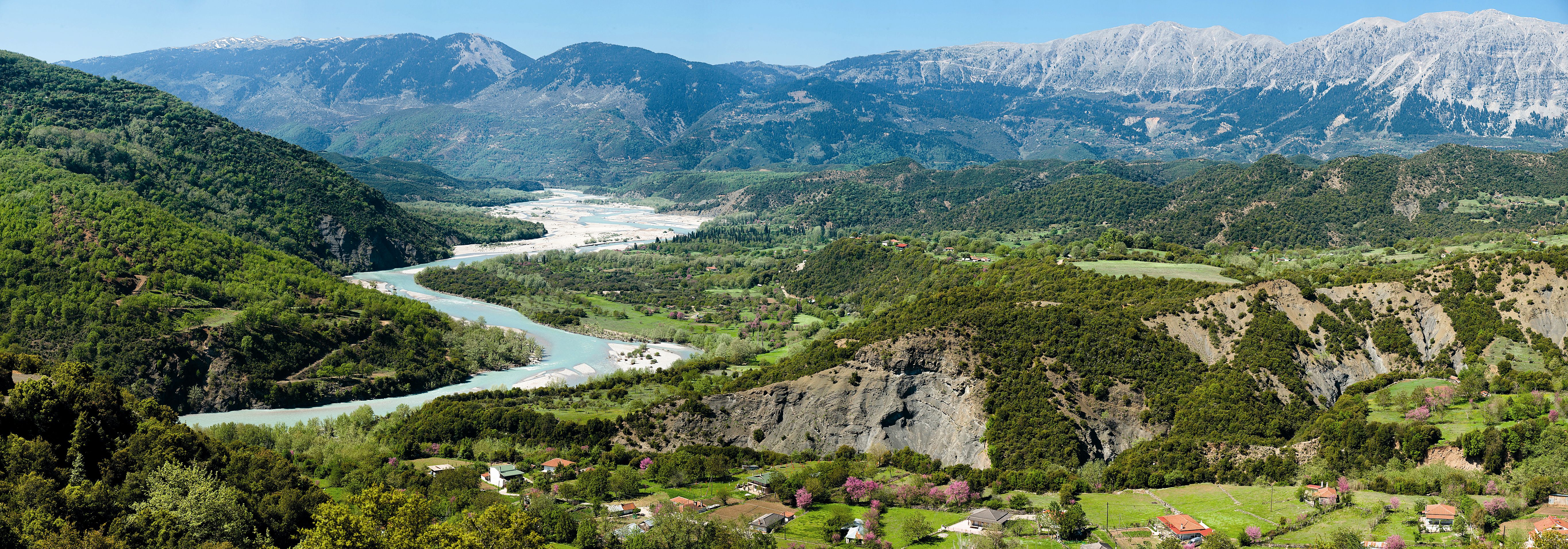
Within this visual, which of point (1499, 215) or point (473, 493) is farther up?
point (1499, 215)

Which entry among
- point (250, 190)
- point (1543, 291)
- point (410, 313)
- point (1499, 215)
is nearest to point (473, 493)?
point (410, 313)

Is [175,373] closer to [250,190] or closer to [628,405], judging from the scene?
[628,405]

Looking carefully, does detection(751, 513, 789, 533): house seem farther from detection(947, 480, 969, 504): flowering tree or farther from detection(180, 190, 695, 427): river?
detection(180, 190, 695, 427): river

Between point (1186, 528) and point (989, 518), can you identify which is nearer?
point (1186, 528)

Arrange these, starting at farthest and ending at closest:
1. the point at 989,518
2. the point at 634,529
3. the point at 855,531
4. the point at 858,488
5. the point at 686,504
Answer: the point at 858,488, the point at 686,504, the point at 989,518, the point at 855,531, the point at 634,529

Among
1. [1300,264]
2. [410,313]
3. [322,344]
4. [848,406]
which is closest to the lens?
[848,406]

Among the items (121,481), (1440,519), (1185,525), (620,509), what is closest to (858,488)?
(620,509)

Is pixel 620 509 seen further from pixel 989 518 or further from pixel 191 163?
pixel 191 163

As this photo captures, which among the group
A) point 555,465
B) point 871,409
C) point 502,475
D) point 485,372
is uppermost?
point 871,409
